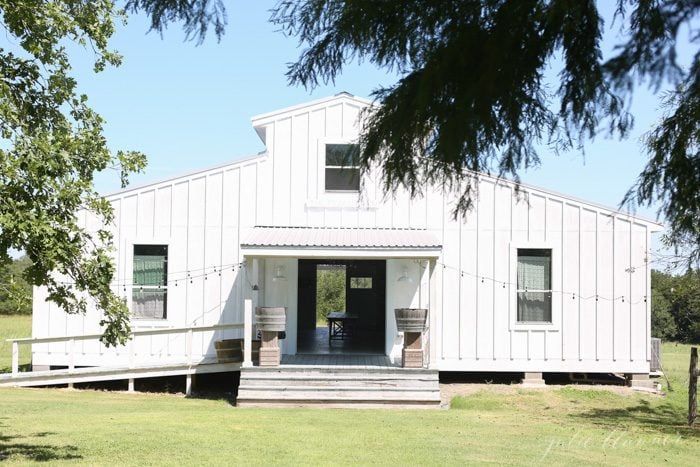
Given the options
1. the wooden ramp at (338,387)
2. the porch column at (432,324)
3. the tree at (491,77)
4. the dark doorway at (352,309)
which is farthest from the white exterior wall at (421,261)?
the tree at (491,77)

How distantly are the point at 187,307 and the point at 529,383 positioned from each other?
7170 millimetres

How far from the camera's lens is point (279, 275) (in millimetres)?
17000

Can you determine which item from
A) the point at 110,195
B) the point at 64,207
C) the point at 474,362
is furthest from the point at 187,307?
the point at 64,207

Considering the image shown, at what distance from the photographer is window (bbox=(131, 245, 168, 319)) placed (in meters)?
17.2

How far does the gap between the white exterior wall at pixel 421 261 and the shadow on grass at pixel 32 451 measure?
6.75 metres

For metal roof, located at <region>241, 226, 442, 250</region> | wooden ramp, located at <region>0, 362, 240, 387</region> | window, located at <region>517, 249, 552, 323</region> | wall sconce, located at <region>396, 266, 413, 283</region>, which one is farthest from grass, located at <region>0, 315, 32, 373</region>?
window, located at <region>517, 249, 552, 323</region>

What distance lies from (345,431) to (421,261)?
19.4 feet

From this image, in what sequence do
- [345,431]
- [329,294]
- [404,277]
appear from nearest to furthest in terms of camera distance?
[345,431] < [404,277] < [329,294]

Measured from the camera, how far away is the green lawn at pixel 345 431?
988 centimetres

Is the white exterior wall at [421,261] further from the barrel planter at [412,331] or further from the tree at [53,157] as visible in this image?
the tree at [53,157]

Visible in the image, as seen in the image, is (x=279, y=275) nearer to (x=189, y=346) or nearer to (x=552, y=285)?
(x=189, y=346)

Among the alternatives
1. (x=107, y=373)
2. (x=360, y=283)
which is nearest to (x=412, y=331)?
(x=107, y=373)

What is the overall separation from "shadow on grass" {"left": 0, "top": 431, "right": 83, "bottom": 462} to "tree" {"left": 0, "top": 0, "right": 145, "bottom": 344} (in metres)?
1.49

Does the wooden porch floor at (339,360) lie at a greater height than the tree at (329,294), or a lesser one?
lesser
